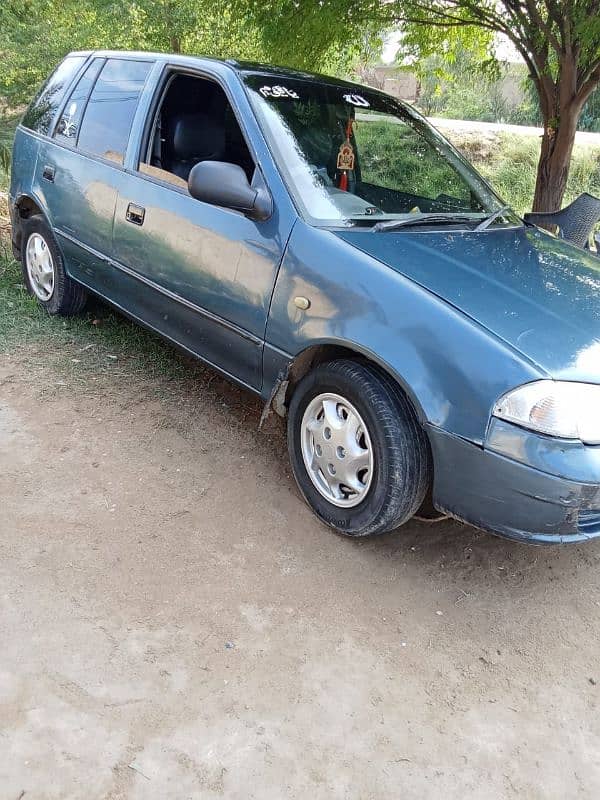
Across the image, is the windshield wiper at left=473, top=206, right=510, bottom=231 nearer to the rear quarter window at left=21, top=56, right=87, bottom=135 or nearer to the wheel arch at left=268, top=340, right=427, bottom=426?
the wheel arch at left=268, top=340, right=427, bottom=426

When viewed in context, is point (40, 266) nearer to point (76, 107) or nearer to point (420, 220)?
point (76, 107)

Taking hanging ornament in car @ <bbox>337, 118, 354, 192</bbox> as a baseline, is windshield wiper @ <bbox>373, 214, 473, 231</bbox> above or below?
below

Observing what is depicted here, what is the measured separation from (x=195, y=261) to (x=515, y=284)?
5.09 ft

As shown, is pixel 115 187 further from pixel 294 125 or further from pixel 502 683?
pixel 502 683

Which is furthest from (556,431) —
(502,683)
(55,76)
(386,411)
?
(55,76)

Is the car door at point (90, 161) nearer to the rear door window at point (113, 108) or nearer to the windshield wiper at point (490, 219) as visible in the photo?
the rear door window at point (113, 108)

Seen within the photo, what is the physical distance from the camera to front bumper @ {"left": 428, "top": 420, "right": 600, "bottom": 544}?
240 cm

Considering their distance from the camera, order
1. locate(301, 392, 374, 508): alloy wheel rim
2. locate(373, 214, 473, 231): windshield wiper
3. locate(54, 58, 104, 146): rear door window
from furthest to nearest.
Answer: locate(54, 58, 104, 146): rear door window
locate(373, 214, 473, 231): windshield wiper
locate(301, 392, 374, 508): alloy wheel rim

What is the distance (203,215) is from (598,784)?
9.24ft

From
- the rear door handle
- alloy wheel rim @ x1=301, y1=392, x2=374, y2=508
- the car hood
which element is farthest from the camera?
the rear door handle

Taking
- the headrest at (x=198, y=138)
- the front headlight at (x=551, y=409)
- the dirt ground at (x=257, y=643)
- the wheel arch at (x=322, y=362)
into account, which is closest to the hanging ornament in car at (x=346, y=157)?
the headrest at (x=198, y=138)

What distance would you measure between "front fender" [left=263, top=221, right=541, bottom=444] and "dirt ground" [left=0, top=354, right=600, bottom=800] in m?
0.76

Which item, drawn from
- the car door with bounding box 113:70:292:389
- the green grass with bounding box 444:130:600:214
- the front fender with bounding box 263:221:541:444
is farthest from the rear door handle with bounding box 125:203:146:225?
the green grass with bounding box 444:130:600:214

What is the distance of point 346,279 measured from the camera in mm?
2832
